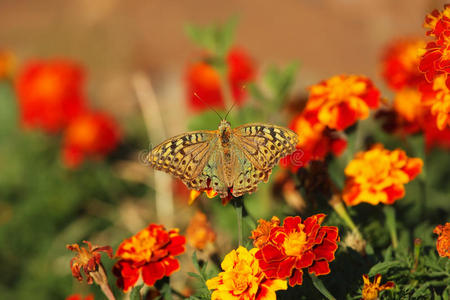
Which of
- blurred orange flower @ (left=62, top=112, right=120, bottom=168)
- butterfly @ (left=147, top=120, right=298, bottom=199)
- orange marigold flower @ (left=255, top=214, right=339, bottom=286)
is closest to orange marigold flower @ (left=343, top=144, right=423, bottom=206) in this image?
butterfly @ (left=147, top=120, right=298, bottom=199)


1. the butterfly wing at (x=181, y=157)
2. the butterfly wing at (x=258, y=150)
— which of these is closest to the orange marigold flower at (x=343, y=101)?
the butterfly wing at (x=258, y=150)

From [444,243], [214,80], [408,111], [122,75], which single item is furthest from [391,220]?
[122,75]

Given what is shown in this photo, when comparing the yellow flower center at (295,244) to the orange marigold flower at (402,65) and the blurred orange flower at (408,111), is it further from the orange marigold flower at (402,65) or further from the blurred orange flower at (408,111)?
the orange marigold flower at (402,65)

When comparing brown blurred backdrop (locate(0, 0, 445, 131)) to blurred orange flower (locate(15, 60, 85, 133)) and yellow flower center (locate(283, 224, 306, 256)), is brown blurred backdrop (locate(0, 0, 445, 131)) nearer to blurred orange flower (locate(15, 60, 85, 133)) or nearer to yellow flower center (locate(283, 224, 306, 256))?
blurred orange flower (locate(15, 60, 85, 133))

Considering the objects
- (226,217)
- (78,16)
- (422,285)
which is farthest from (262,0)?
(422,285)

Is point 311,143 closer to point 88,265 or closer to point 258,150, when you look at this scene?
point 258,150
